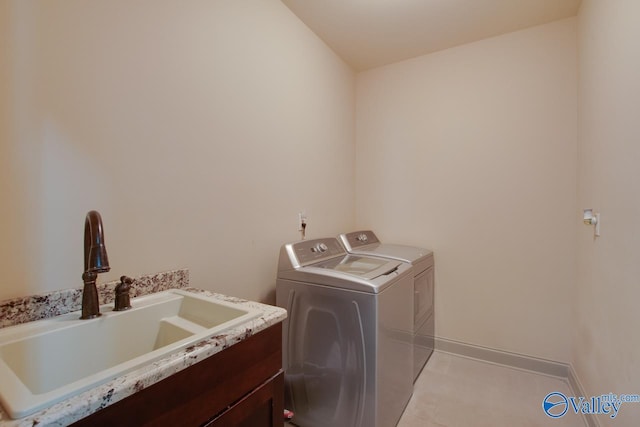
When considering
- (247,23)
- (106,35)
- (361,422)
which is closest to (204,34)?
(247,23)

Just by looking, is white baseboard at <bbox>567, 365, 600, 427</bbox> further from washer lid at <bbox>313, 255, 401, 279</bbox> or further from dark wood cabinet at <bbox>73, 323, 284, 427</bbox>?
dark wood cabinet at <bbox>73, 323, 284, 427</bbox>

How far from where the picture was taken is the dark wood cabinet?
607mm

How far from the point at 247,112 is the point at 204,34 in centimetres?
41

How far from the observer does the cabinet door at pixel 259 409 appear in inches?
31.0

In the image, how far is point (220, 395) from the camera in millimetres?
775

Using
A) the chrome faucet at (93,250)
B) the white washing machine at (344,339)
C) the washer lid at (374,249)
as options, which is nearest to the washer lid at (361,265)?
the white washing machine at (344,339)

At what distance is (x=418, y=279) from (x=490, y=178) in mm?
1008

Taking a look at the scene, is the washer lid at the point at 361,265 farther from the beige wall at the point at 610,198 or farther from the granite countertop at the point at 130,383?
the beige wall at the point at 610,198

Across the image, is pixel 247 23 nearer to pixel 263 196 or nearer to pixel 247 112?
pixel 247 112

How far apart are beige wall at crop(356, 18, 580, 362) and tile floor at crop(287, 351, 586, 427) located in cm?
21

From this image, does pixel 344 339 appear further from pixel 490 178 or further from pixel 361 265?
pixel 490 178

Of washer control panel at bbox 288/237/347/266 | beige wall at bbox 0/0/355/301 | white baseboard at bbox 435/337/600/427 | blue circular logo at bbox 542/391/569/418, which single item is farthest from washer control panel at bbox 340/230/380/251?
blue circular logo at bbox 542/391/569/418

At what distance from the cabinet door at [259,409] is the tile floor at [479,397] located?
1.06 meters

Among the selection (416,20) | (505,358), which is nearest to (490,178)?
(416,20)
